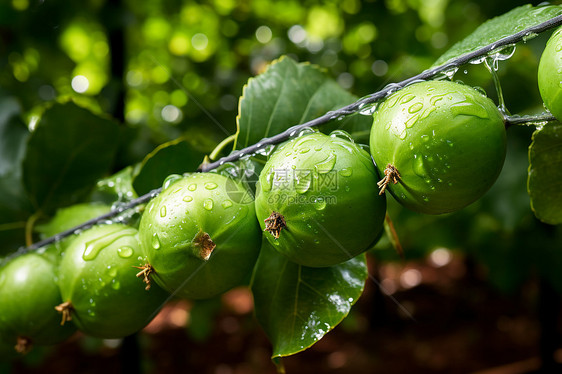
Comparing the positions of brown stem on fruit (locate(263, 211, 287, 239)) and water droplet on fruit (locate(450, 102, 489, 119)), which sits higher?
water droplet on fruit (locate(450, 102, 489, 119))

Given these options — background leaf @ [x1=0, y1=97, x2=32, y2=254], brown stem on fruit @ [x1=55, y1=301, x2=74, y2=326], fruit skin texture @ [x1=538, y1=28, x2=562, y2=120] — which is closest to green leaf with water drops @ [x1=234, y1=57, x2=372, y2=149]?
fruit skin texture @ [x1=538, y1=28, x2=562, y2=120]

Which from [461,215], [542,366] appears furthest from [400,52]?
[542,366]

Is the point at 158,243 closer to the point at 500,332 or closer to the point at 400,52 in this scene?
the point at 400,52

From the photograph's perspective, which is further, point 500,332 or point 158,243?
point 500,332

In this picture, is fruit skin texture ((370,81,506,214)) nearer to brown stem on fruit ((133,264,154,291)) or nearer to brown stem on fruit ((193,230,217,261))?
brown stem on fruit ((193,230,217,261))

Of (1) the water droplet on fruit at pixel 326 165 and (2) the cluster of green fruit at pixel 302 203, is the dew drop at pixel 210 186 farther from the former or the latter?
(1) the water droplet on fruit at pixel 326 165

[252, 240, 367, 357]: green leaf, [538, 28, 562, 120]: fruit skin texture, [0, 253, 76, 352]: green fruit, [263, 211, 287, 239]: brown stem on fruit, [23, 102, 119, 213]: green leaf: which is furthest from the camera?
[23, 102, 119, 213]: green leaf

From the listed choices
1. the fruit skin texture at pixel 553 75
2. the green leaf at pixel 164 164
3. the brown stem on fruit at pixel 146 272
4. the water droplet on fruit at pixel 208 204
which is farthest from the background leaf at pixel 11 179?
the fruit skin texture at pixel 553 75

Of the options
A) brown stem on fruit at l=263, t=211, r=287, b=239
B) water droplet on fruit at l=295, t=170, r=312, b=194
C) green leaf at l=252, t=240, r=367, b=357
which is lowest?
green leaf at l=252, t=240, r=367, b=357
